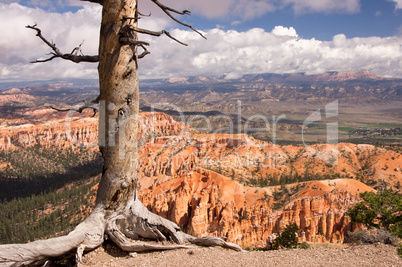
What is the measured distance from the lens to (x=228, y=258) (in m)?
4.82

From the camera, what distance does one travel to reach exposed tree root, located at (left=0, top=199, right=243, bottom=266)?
4.05 meters

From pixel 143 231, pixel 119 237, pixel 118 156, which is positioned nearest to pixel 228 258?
pixel 143 231

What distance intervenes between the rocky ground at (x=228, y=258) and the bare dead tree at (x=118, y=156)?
208 millimetres

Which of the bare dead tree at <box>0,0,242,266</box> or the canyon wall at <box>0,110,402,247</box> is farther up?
A: the bare dead tree at <box>0,0,242,266</box>

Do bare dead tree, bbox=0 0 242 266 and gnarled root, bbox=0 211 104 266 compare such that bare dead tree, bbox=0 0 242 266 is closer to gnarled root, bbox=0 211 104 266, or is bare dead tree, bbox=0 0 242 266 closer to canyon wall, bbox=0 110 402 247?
gnarled root, bbox=0 211 104 266

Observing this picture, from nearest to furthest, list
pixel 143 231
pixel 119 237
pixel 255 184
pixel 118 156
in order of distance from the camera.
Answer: pixel 118 156 → pixel 119 237 → pixel 143 231 → pixel 255 184

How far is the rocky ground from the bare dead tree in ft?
0.68

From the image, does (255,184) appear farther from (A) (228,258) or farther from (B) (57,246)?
(B) (57,246)

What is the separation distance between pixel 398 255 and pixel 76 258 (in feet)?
22.5

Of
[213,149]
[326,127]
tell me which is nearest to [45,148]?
[213,149]

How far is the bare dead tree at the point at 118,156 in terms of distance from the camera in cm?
441

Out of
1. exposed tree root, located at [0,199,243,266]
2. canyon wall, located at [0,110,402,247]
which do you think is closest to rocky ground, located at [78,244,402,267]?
exposed tree root, located at [0,199,243,266]

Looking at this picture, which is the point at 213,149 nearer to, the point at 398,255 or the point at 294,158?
the point at 294,158

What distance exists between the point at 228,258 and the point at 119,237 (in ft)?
7.14
